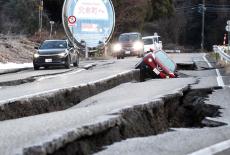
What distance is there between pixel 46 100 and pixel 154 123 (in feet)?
12.5

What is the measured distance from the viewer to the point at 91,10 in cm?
4466

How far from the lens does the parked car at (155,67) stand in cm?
2027

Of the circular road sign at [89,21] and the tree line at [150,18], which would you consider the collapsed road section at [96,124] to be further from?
the tree line at [150,18]

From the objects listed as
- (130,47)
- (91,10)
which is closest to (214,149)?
(130,47)

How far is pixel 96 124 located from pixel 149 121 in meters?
2.28

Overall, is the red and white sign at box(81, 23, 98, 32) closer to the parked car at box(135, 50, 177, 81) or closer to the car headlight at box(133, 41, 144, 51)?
the car headlight at box(133, 41, 144, 51)

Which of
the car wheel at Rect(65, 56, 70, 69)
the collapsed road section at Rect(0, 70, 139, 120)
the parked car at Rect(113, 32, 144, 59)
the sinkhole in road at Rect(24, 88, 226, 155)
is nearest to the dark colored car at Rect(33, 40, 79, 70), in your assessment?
the car wheel at Rect(65, 56, 70, 69)

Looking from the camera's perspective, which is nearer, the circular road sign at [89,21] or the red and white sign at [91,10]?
the circular road sign at [89,21]

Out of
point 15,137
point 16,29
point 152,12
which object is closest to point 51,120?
point 15,137

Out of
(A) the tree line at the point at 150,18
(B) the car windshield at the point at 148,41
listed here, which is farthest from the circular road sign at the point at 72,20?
(B) the car windshield at the point at 148,41

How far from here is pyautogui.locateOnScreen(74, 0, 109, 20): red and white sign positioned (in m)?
43.9

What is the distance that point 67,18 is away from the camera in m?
42.0

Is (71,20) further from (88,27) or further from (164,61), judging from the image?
(164,61)

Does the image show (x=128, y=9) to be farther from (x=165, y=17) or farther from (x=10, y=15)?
(x=165, y=17)
